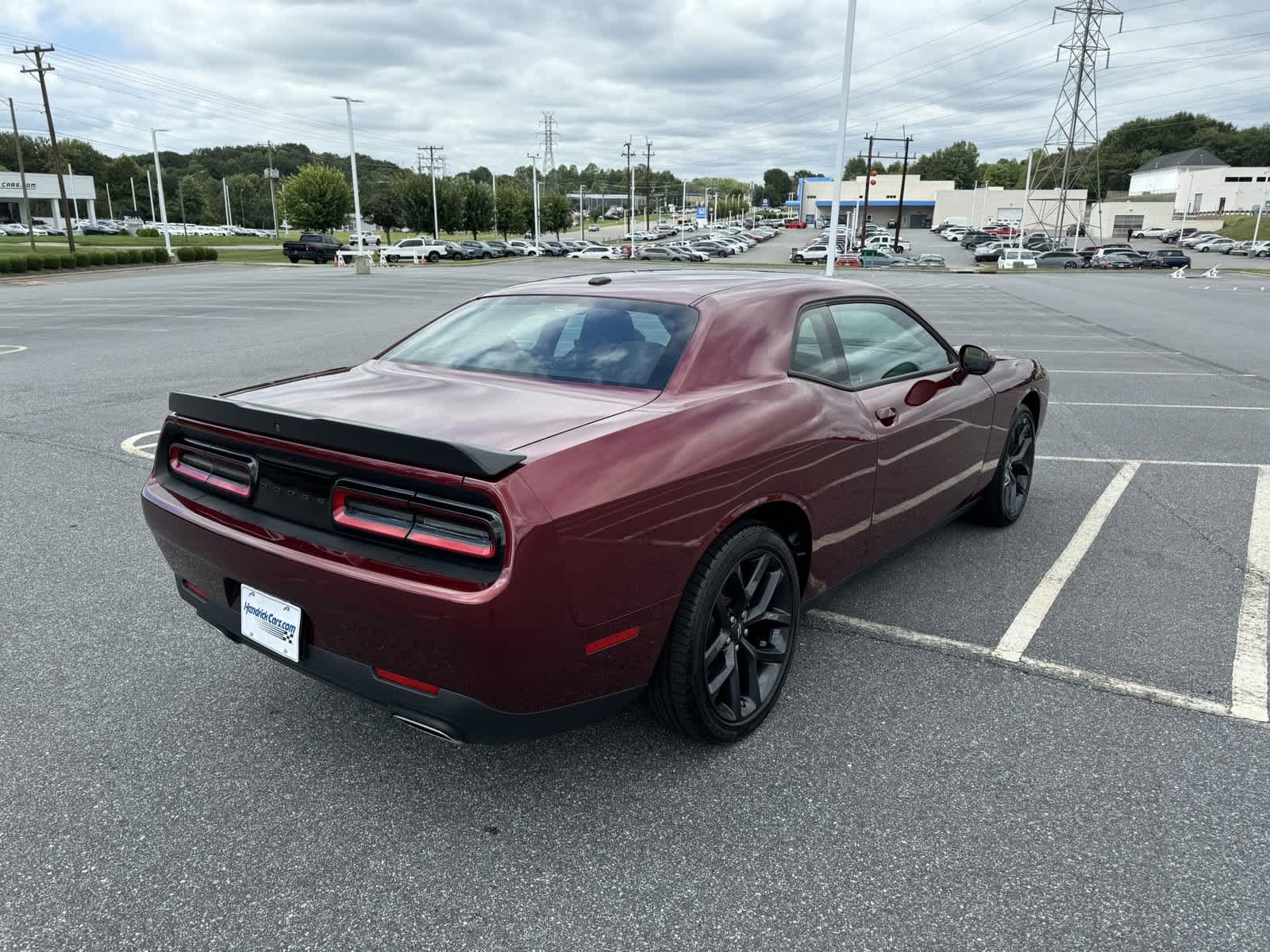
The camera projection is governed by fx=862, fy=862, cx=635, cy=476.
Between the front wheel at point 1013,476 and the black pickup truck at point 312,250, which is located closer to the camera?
the front wheel at point 1013,476

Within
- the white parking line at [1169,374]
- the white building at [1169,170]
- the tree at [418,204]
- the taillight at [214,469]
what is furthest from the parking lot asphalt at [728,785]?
the white building at [1169,170]

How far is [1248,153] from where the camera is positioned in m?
127

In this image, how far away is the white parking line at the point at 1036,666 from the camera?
3148 mm

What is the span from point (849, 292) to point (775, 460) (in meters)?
1.27

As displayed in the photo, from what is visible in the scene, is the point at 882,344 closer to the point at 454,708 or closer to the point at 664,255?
the point at 454,708

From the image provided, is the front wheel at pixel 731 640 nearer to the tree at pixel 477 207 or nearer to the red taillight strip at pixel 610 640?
the red taillight strip at pixel 610 640

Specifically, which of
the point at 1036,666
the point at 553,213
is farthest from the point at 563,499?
the point at 553,213

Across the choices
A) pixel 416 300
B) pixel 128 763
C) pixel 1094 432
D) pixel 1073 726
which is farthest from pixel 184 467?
pixel 416 300

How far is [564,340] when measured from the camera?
324cm

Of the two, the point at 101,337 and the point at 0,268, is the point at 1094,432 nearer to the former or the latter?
the point at 101,337

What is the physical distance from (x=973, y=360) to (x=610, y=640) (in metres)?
2.69

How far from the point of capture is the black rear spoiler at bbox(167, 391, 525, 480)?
82.5 inches

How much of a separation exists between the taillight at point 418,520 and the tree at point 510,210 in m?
90.0

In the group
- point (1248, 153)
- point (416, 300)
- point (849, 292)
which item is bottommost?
point (416, 300)
